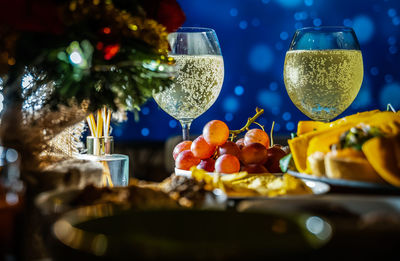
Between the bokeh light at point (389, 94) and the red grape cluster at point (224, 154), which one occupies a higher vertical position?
the bokeh light at point (389, 94)

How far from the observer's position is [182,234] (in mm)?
450

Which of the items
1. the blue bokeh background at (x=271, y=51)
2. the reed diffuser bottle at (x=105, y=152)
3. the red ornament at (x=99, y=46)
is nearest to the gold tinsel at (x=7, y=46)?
the red ornament at (x=99, y=46)

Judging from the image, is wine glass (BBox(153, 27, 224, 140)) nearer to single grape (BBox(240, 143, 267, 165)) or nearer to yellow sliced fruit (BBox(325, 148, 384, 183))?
single grape (BBox(240, 143, 267, 165))

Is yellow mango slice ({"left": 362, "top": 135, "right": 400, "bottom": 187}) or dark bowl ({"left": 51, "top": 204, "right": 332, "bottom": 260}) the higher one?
yellow mango slice ({"left": 362, "top": 135, "right": 400, "bottom": 187})

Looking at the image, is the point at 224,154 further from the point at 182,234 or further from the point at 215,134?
the point at 182,234

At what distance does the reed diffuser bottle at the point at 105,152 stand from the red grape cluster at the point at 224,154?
13 centimetres

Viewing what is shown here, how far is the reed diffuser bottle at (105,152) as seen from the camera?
1012 mm

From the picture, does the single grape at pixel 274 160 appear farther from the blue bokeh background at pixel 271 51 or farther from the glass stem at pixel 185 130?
the blue bokeh background at pixel 271 51

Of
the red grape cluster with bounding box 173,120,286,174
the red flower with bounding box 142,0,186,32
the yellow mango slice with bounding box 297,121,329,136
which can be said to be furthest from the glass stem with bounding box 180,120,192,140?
the red flower with bounding box 142,0,186,32

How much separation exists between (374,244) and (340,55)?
41.5 inches

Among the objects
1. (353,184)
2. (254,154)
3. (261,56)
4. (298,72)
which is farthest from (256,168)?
(261,56)

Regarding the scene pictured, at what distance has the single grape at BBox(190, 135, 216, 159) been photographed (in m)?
1.11

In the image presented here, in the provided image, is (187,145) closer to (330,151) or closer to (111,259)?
(330,151)

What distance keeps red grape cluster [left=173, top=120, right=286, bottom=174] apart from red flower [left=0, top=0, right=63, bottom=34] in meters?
0.45
